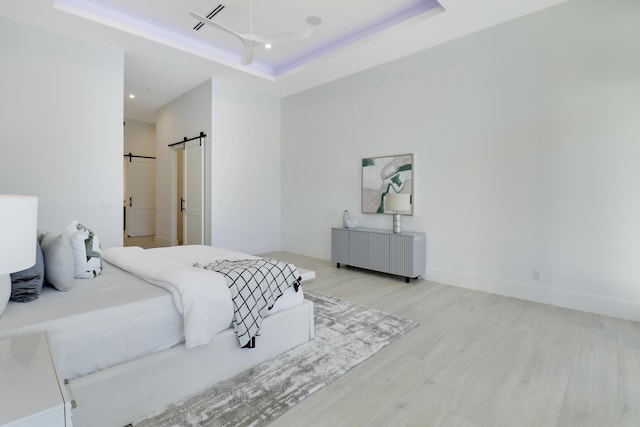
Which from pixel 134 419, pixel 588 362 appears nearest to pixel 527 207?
pixel 588 362

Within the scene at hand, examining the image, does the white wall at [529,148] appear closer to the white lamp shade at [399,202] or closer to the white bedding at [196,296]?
the white lamp shade at [399,202]

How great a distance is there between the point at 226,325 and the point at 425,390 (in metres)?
1.27

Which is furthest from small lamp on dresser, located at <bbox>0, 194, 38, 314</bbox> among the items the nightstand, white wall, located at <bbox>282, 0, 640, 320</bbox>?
white wall, located at <bbox>282, 0, 640, 320</bbox>

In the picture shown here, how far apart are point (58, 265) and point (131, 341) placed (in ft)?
2.21

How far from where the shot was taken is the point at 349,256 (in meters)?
4.80

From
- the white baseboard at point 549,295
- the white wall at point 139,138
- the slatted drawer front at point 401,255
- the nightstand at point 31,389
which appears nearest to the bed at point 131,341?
the nightstand at point 31,389

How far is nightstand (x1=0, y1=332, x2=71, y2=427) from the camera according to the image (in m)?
0.82

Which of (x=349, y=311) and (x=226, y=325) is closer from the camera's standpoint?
(x=226, y=325)

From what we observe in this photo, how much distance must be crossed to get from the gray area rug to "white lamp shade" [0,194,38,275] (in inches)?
41.8

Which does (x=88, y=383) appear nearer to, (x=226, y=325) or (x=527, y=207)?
(x=226, y=325)

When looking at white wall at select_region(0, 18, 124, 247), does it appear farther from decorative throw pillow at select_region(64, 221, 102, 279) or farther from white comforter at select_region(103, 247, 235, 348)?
white comforter at select_region(103, 247, 235, 348)

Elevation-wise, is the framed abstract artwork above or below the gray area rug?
above

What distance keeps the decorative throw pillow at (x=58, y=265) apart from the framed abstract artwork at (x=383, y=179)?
3.79m

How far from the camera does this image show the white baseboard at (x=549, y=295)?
297 cm
